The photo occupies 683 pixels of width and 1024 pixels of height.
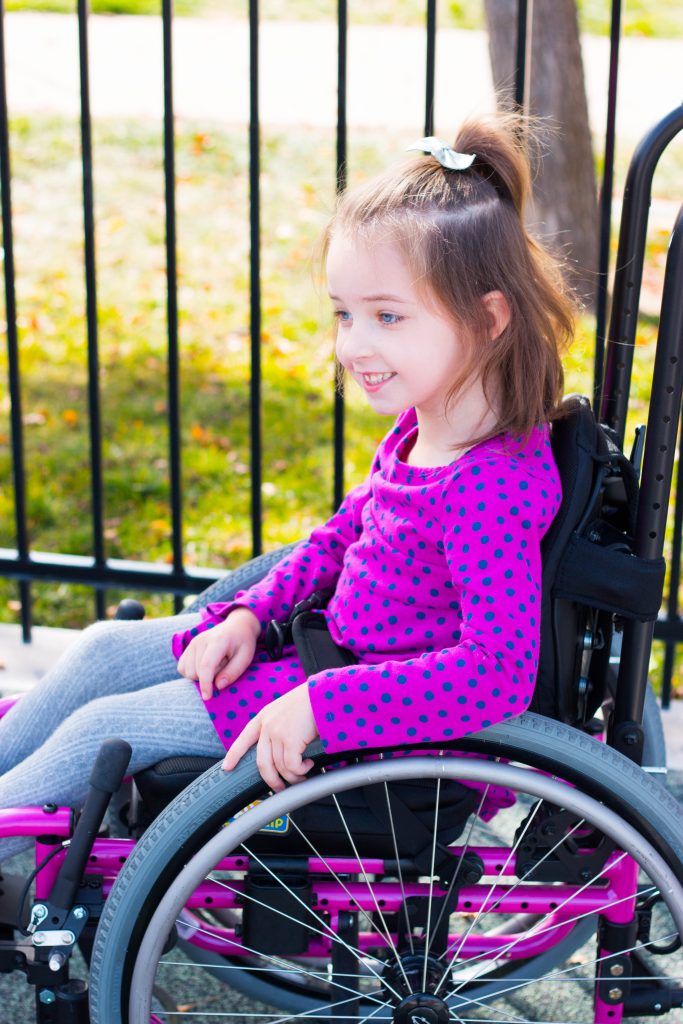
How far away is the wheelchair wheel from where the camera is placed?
5.90 ft

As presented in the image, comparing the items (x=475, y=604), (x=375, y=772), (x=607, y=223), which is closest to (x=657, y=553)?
(x=475, y=604)

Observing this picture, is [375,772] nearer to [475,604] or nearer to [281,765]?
[281,765]

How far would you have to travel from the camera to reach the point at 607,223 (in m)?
2.92

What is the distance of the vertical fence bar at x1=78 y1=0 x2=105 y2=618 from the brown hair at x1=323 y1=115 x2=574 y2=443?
1.24 m

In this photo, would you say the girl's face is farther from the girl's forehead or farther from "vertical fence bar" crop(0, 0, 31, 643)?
"vertical fence bar" crop(0, 0, 31, 643)

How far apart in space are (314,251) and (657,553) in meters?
0.74

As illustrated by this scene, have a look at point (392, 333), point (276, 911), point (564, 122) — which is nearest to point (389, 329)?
point (392, 333)

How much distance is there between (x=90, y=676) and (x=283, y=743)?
1.78 ft

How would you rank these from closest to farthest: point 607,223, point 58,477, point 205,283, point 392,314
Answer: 1. point 392,314
2. point 607,223
3. point 58,477
4. point 205,283

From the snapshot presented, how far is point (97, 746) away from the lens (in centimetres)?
201

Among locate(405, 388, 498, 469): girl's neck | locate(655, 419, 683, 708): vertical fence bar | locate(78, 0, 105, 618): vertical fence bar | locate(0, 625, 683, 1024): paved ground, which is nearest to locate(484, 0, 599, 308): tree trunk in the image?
locate(655, 419, 683, 708): vertical fence bar

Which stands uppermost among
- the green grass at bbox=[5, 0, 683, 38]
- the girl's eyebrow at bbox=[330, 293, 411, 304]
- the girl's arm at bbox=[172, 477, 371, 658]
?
the green grass at bbox=[5, 0, 683, 38]

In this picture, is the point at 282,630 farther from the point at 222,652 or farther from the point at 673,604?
the point at 673,604

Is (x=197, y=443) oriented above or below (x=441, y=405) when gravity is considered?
below
